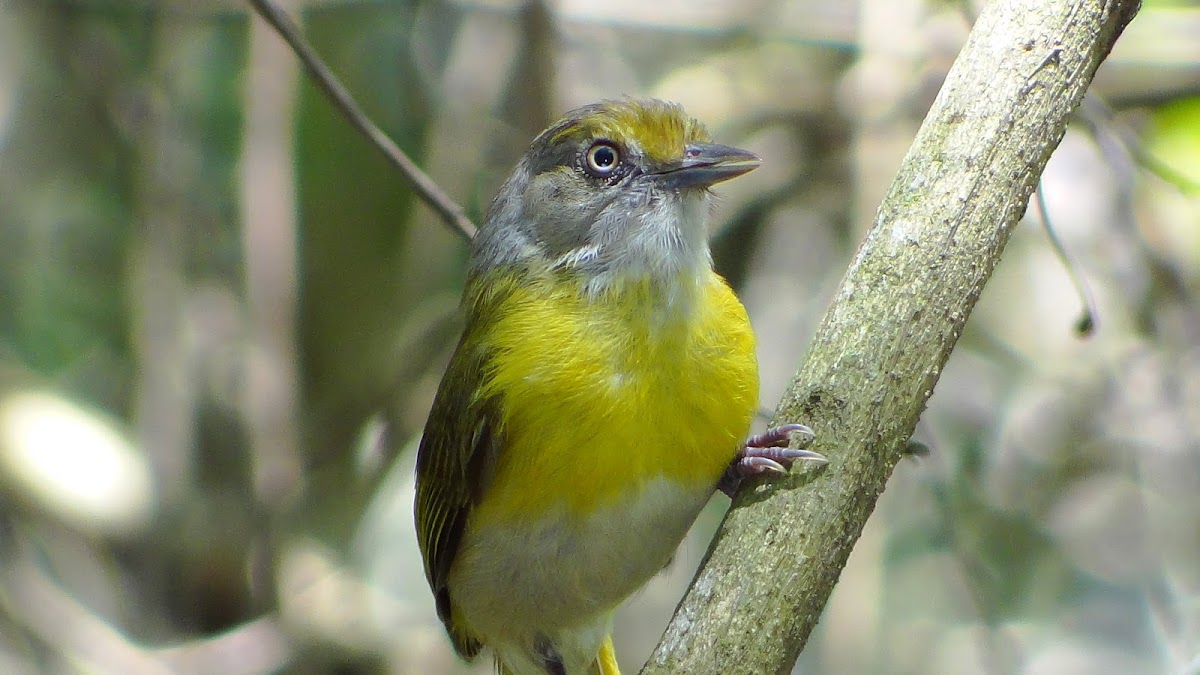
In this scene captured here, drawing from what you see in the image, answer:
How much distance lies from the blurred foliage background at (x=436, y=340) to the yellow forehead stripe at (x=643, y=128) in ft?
5.65

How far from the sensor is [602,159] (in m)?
3.36

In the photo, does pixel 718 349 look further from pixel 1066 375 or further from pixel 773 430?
pixel 1066 375

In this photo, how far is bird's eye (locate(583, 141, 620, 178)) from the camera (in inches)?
131

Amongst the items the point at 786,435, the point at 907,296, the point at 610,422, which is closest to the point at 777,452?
the point at 786,435

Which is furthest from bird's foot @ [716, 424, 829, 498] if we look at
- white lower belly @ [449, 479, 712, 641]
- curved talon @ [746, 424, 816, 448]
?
white lower belly @ [449, 479, 712, 641]

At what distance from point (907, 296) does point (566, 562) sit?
4.05ft

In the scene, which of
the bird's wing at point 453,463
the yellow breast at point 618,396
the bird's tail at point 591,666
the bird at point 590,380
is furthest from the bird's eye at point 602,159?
the bird's tail at point 591,666

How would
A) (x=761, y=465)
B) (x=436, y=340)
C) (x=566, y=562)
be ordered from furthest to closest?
(x=436, y=340) → (x=566, y=562) → (x=761, y=465)

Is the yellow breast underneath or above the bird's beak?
underneath

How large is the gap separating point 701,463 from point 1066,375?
2830 millimetres

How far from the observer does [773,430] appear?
8.16 ft

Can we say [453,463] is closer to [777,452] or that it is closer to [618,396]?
[618,396]

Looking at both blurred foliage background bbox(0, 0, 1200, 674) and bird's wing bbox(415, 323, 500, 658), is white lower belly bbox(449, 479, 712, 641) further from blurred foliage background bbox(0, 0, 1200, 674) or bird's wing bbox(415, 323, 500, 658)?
blurred foliage background bbox(0, 0, 1200, 674)

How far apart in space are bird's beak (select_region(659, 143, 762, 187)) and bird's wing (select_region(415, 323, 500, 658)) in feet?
2.18
